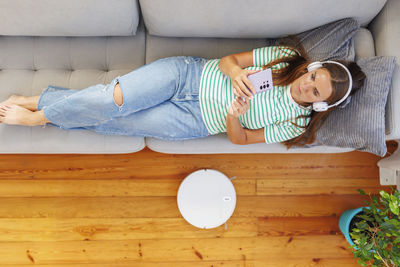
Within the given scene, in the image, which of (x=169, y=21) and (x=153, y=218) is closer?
(x=169, y=21)

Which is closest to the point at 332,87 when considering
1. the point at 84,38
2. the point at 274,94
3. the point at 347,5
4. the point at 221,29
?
the point at 274,94

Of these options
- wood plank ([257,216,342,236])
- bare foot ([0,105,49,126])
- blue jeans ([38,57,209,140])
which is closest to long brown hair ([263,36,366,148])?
blue jeans ([38,57,209,140])

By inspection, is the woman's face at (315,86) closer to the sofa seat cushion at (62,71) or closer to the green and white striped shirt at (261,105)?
the green and white striped shirt at (261,105)

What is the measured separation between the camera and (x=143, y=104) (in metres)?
1.29

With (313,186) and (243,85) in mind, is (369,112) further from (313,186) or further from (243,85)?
(313,186)

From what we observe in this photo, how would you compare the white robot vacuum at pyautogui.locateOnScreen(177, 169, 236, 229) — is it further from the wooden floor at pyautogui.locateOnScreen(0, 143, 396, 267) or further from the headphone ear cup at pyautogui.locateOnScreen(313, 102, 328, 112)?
the headphone ear cup at pyautogui.locateOnScreen(313, 102, 328, 112)

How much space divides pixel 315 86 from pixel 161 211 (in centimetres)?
111

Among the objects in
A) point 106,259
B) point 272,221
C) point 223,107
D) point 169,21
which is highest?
point 169,21

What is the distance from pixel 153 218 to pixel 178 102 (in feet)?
2.49

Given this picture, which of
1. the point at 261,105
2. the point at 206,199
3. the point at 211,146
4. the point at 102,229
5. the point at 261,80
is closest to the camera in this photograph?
the point at 261,80

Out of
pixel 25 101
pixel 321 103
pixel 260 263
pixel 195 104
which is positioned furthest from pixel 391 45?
pixel 25 101

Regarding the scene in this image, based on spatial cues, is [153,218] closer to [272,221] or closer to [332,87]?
[272,221]

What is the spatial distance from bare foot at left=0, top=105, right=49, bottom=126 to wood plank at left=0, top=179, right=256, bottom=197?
545mm

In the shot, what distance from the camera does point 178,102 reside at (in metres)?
1.37
